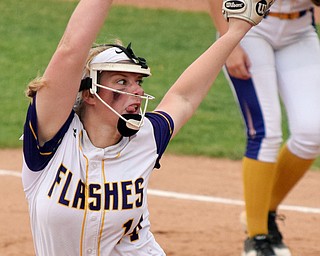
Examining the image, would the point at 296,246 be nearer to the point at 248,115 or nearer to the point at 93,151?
the point at 248,115

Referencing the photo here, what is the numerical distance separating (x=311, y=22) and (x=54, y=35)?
22.8 ft

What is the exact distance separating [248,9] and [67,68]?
0.82 metres

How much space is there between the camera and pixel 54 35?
12000mm

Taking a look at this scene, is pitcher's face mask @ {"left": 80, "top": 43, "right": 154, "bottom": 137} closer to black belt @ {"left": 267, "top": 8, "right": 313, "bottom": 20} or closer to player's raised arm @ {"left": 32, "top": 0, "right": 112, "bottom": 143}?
player's raised arm @ {"left": 32, "top": 0, "right": 112, "bottom": 143}

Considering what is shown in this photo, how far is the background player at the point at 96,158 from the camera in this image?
3.53 meters

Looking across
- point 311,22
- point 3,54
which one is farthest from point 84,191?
point 3,54

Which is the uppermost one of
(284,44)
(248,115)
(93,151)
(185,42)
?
(93,151)

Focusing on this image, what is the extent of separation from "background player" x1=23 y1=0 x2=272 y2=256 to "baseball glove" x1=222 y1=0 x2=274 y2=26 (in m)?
0.02

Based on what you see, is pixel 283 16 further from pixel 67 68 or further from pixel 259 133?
pixel 67 68

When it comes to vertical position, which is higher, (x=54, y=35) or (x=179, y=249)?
(x=179, y=249)

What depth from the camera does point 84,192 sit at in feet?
11.8

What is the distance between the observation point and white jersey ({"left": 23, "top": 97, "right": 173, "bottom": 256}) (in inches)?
140

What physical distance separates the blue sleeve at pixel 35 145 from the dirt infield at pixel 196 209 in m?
2.02

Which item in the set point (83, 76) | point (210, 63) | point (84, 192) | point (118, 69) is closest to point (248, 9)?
point (210, 63)
